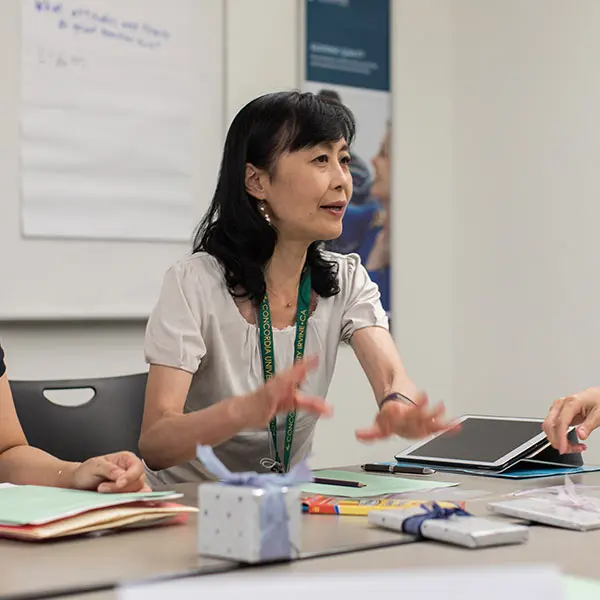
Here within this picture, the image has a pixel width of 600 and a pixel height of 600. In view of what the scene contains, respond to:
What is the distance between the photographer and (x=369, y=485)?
1624mm

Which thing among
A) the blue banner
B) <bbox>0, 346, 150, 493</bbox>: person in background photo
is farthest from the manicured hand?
the blue banner

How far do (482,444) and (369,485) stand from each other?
0.42m

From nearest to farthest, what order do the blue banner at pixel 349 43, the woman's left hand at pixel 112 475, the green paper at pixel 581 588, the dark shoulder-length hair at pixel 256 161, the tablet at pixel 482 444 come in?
the green paper at pixel 581 588
the woman's left hand at pixel 112 475
the tablet at pixel 482 444
the dark shoulder-length hair at pixel 256 161
the blue banner at pixel 349 43

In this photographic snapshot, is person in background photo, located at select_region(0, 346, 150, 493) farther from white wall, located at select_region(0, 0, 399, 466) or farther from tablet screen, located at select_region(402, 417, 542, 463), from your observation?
white wall, located at select_region(0, 0, 399, 466)

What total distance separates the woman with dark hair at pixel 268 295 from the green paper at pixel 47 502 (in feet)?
1.97

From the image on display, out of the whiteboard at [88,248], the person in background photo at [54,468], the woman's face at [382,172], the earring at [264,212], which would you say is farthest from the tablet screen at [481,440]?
the woman's face at [382,172]

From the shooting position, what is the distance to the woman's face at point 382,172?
3.70 metres

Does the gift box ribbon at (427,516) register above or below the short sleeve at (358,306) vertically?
below

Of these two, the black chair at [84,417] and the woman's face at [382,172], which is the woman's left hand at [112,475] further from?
the woman's face at [382,172]

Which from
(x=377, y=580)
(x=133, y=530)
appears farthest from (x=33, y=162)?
(x=377, y=580)

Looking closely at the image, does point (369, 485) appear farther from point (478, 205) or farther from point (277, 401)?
point (478, 205)

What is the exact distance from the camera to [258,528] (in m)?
1.01

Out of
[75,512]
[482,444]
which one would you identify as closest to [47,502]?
[75,512]

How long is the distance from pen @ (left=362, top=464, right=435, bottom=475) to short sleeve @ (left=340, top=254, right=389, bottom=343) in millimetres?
442
